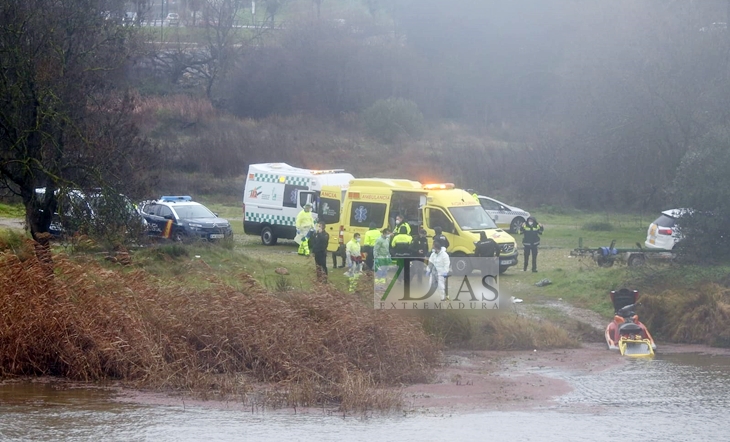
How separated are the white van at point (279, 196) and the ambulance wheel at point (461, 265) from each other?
21.3 feet

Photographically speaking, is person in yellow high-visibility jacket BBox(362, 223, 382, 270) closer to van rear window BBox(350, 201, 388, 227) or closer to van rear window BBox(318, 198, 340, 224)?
van rear window BBox(350, 201, 388, 227)

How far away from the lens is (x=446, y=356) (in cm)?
1600

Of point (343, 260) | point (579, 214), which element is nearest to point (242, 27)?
point (579, 214)

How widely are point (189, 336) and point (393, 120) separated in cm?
4219

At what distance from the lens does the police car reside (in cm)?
2661

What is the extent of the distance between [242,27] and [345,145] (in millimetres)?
28629

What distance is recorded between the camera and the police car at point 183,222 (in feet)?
87.3

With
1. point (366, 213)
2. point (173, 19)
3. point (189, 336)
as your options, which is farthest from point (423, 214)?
point (173, 19)

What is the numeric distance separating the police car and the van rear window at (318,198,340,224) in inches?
116

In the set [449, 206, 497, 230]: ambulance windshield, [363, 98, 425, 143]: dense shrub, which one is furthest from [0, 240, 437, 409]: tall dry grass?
[363, 98, 425, 143]: dense shrub

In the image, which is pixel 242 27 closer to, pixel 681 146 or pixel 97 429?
pixel 681 146

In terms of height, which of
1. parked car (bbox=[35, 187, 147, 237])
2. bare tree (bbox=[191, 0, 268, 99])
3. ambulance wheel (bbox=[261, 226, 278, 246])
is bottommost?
ambulance wheel (bbox=[261, 226, 278, 246])

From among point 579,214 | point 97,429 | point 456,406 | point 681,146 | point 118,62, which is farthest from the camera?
point 579,214

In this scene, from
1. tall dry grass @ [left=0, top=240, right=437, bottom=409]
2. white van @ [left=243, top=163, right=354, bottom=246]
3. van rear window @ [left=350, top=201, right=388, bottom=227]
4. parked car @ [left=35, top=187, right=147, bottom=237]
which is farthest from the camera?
white van @ [left=243, top=163, right=354, bottom=246]
